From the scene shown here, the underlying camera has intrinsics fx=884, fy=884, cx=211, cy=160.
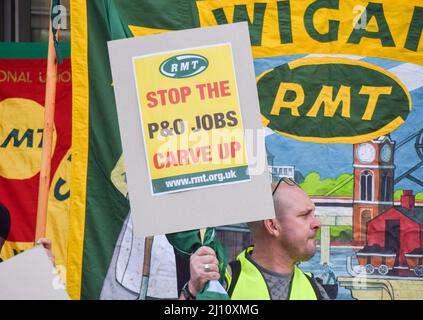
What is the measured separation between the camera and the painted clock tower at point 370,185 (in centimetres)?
443

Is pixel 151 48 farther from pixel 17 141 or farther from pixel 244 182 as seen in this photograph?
pixel 17 141

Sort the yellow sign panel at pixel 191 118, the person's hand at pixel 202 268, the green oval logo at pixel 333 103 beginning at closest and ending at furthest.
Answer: the yellow sign panel at pixel 191 118
the person's hand at pixel 202 268
the green oval logo at pixel 333 103

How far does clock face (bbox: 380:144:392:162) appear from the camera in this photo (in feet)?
14.6

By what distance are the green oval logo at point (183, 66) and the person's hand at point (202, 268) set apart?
944 millimetres

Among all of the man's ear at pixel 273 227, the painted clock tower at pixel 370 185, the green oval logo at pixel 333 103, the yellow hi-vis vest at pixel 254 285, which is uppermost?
the green oval logo at pixel 333 103

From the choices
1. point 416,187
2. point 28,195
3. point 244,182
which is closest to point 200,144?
point 244,182

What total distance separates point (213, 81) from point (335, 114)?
2.71ft

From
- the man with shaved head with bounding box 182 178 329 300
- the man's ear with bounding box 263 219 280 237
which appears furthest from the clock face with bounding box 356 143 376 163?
the man's ear with bounding box 263 219 280 237

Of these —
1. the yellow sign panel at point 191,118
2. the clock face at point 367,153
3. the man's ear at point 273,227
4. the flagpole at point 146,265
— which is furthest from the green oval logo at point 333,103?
the flagpole at point 146,265

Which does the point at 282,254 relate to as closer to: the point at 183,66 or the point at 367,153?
the point at 367,153

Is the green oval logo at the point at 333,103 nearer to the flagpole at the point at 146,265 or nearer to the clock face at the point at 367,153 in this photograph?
the clock face at the point at 367,153

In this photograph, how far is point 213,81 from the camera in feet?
12.8

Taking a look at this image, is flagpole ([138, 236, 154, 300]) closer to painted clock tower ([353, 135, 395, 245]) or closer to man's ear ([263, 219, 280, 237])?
man's ear ([263, 219, 280, 237])

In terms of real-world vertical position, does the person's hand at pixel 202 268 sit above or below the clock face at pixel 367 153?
below
